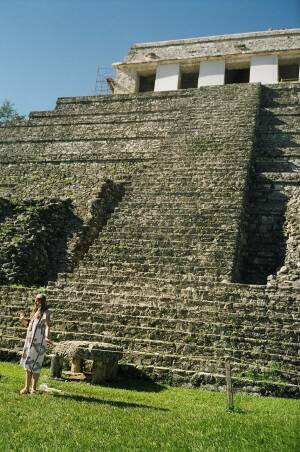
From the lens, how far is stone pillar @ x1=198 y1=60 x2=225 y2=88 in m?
23.3

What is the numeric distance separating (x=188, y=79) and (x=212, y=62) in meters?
1.76

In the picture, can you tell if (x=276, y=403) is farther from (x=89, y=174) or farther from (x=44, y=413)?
(x=89, y=174)

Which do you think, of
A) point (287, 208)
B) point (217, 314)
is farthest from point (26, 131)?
point (217, 314)

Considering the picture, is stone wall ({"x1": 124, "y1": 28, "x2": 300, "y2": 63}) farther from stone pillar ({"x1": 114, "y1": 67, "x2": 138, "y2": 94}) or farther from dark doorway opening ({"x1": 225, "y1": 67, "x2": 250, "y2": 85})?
dark doorway opening ({"x1": 225, "y1": 67, "x2": 250, "y2": 85})

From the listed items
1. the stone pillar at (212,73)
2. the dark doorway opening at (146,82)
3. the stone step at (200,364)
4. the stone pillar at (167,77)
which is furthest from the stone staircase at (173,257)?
the dark doorway opening at (146,82)

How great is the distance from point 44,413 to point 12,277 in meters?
6.84

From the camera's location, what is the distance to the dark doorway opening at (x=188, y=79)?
2483cm

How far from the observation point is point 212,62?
2370 cm

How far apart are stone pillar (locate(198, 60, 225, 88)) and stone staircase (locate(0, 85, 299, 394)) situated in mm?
4429

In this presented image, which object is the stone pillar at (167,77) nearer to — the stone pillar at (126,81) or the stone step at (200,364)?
the stone pillar at (126,81)

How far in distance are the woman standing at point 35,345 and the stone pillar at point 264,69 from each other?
18.9 m

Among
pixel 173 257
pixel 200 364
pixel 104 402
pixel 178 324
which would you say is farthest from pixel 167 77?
pixel 104 402

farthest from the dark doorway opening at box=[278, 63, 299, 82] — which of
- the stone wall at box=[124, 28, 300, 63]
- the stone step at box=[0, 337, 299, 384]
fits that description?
the stone step at box=[0, 337, 299, 384]

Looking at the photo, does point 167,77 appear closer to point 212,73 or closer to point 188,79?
point 188,79
